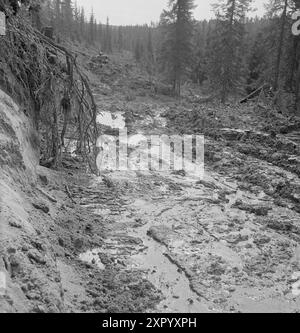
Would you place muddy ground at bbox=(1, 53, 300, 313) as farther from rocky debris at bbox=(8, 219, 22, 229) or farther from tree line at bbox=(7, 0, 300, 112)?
tree line at bbox=(7, 0, 300, 112)

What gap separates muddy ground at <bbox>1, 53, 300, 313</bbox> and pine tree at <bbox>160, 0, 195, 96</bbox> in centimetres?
1945

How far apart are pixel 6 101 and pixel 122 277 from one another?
3.46m

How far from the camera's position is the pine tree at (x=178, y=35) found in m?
30.0

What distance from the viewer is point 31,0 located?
711 centimetres

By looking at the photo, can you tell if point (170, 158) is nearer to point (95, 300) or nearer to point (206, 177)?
point (206, 177)

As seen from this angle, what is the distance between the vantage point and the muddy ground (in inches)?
177

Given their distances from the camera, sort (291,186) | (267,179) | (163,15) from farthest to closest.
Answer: (163,15) → (267,179) → (291,186)

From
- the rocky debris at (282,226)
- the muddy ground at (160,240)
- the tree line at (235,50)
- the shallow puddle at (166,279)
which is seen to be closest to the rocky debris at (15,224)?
the muddy ground at (160,240)

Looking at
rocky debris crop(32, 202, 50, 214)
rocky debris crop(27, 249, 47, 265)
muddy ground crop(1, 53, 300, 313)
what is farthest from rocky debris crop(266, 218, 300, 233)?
rocky debris crop(27, 249, 47, 265)

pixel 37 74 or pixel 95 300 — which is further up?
pixel 37 74

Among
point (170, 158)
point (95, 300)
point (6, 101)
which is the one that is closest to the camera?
point (95, 300)

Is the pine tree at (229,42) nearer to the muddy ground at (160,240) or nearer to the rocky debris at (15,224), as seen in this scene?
the muddy ground at (160,240)

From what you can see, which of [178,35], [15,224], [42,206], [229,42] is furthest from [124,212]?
[178,35]

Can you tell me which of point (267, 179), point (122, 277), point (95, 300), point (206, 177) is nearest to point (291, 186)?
point (267, 179)
